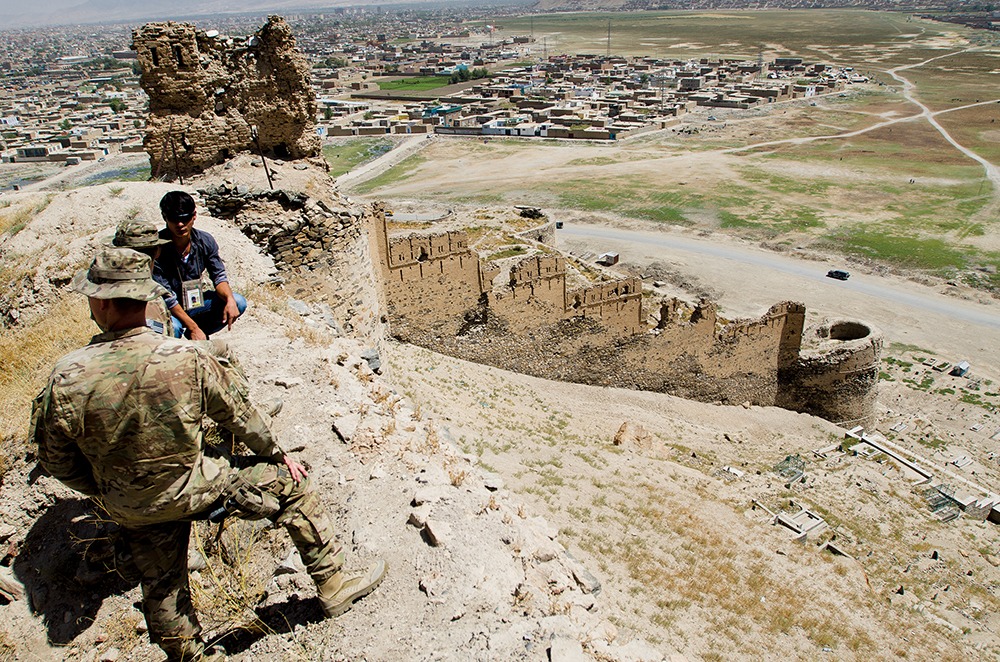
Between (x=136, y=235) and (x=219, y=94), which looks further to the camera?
(x=219, y=94)

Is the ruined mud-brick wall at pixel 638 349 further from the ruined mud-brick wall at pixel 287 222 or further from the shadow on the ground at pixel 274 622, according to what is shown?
the shadow on the ground at pixel 274 622

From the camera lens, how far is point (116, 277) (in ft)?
11.7

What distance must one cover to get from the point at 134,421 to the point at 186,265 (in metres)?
3.15

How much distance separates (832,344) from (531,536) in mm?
15839

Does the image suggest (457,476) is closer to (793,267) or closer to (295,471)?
(295,471)

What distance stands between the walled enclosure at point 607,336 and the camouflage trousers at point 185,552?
11.9m

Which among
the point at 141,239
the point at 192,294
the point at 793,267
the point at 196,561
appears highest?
the point at 141,239

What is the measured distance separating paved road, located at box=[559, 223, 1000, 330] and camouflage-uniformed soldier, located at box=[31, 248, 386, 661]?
35226 millimetres

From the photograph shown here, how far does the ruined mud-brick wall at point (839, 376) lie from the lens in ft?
59.4

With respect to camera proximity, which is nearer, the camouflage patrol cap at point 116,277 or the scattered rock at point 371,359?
the camouflage patrol cap at point 116,277

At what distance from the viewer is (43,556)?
16.4 feet

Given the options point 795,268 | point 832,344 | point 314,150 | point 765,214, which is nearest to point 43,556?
point 314,150

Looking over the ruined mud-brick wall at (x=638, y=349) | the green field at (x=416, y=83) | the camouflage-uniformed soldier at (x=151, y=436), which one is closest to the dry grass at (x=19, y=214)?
the ruined mud-brick wall at (x=638, y=349)

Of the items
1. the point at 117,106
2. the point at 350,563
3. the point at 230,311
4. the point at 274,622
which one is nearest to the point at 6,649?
the point at 274,622
